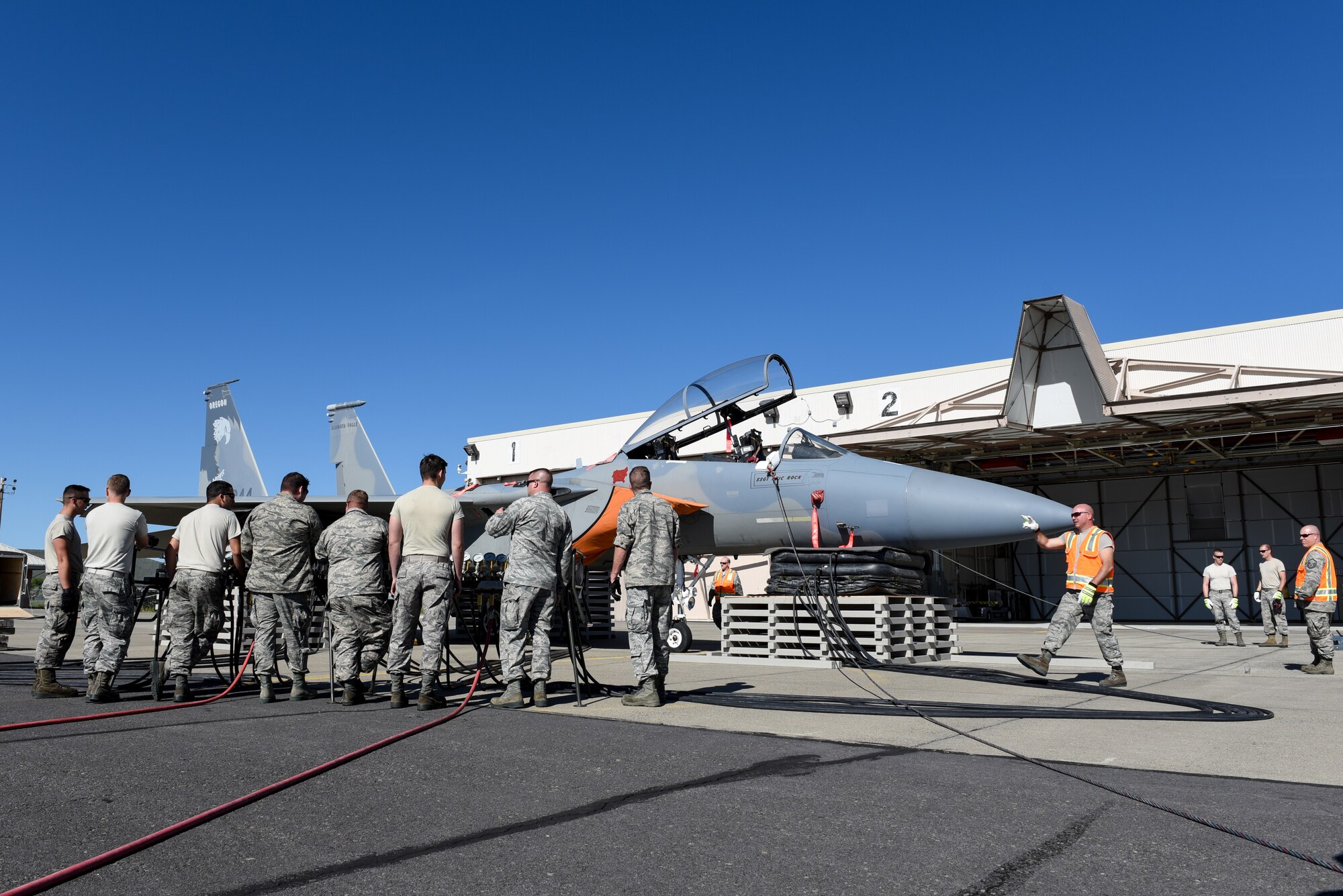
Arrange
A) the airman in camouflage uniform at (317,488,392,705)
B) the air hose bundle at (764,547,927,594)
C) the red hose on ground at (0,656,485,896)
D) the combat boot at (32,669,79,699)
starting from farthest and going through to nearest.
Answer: the air hose bundle at (764,547,927,594) < the combat boot at (32,669,79,699) < the airman in camouflage uniform at (317,488,392,705) < the red hose on ground at (0,656,485,896)

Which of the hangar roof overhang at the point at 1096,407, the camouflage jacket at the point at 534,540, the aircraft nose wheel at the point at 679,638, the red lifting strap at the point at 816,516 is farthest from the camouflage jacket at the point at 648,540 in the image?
the hangar roof overhang at the point at 1096,407

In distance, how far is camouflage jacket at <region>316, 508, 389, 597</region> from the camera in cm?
674

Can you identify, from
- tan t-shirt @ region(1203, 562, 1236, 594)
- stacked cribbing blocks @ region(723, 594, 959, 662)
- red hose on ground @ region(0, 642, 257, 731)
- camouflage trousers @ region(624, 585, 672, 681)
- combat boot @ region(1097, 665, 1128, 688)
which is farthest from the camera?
tan t-shirt @ region(1203, 562, 1236, 594)

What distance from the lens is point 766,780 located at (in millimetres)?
3752

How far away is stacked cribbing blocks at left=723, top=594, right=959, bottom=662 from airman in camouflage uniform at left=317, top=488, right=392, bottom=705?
450cm

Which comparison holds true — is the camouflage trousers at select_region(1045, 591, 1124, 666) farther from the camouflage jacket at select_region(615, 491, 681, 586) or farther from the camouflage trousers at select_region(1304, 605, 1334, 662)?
the camouflage jacket at select_region(615, 491, 681, 586)

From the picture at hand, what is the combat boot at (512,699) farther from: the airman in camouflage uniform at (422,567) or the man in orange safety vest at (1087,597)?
the man in orange safety vest at (1087,597)

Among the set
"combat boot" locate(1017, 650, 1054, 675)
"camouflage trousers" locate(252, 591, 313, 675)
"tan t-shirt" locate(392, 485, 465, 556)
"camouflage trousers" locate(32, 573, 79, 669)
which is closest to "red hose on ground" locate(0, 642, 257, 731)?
"camouflage trousers" locate(252, 591, 313, 675)

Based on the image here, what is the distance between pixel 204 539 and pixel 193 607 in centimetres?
52

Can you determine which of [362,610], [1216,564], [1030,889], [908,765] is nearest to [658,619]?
[362,610]

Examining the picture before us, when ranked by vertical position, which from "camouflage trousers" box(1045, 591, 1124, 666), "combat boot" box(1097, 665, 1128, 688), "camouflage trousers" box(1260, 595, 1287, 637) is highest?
"camouflage trousers" box(1045, 591, 1124, 666)

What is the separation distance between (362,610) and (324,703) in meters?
0.70

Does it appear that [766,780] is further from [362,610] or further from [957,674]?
[957,674]

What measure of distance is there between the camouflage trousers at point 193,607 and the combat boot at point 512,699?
2434mm
